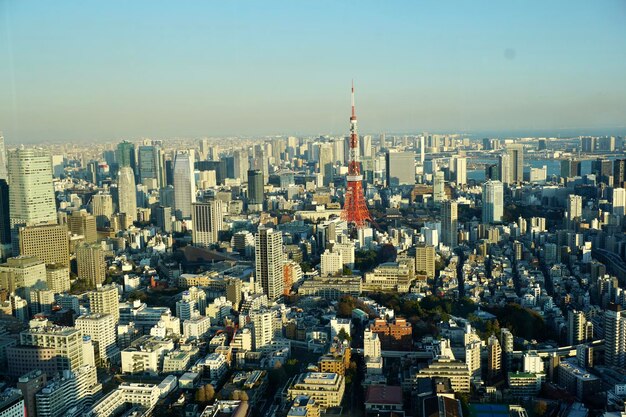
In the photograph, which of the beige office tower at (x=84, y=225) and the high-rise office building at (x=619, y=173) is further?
the high-rise office building at (x=619, y=173)

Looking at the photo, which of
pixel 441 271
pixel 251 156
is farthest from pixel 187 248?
pixel 251 156

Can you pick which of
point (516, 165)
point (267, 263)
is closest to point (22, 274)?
point (267, 263)

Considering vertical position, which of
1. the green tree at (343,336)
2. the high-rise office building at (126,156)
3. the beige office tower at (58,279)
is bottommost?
the green tree at (343,336)

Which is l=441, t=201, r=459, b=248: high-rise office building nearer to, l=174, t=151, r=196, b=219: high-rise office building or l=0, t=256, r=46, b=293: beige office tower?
l=174, t=151, r=196, b=219: high-rise office building

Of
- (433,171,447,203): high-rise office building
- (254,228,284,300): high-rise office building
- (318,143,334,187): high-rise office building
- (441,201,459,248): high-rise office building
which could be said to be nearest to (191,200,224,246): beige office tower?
(254,228,284,300): high-rise office building

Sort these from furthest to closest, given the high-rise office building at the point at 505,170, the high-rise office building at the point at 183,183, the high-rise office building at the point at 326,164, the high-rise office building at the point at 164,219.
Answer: the high-rise office building at the point at 326,164, the high-rise office building at the point at 505,170, the high-rise office building at the point at 183,183, the high-rise office building at the point at 164,219

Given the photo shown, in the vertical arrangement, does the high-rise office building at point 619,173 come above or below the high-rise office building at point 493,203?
above

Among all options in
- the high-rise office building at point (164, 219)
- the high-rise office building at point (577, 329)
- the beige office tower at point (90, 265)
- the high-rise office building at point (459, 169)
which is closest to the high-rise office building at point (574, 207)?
the high-rise office building at point (459, 169)

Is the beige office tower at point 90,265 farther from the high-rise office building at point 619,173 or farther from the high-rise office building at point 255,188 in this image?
the high-rise office building at point 619,173
